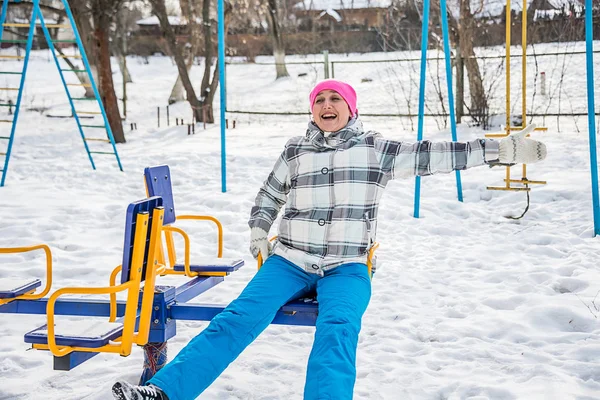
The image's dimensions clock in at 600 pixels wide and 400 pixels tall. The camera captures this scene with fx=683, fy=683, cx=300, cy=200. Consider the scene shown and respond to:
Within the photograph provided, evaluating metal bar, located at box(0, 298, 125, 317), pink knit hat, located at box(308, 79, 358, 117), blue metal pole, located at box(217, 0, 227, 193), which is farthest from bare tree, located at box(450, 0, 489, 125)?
metal bar, located at box(0, 298, 125, 317)

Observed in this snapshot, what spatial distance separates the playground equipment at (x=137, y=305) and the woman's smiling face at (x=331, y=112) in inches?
25.0

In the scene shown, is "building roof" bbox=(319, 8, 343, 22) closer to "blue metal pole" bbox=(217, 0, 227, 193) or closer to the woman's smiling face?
"blue metal pole" bbox=(217, 0, 227, 193)

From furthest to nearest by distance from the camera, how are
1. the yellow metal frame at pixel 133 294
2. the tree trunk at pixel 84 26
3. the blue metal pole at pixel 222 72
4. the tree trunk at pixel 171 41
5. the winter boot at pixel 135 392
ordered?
the tree trunk at pixel 171 41
the tree trunk at pixel 84 26
the blue metal pole at pixel 222 72
the yellow metal frame at pixel 133 294
the winter boot at pixel 135 392

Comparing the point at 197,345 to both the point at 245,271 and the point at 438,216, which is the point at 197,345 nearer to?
the point at 245,271

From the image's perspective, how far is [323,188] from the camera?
329cm

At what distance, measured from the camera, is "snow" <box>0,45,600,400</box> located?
10.8ft

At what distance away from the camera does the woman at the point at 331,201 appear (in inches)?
115

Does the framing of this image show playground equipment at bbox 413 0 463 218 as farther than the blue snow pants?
Yes

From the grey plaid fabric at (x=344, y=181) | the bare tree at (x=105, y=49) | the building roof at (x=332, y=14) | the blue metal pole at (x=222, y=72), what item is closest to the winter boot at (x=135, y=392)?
the grey plaid fabric at (x=344, y=181)

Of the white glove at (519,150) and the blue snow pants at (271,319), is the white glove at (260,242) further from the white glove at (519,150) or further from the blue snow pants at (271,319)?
the white glove at (519,150)

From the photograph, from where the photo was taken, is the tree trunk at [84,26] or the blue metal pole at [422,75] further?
the tree trunk at [84,26]

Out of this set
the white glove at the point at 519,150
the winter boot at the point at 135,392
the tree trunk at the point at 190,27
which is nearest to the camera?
the winter boot at the point at 135,392

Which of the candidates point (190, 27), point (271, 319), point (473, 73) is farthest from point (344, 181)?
point (190, 27)

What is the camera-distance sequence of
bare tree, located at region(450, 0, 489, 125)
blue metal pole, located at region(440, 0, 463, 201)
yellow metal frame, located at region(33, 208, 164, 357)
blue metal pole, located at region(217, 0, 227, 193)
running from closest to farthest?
yellow metal frame, located at region(33, 208, 164, 357) < blue metal pole, located at region(440, 0, 463, 201) < blue metal pole, located at region(217, 0, 227, 193) < bare tree, located at region(450, 0, 489, 125)
